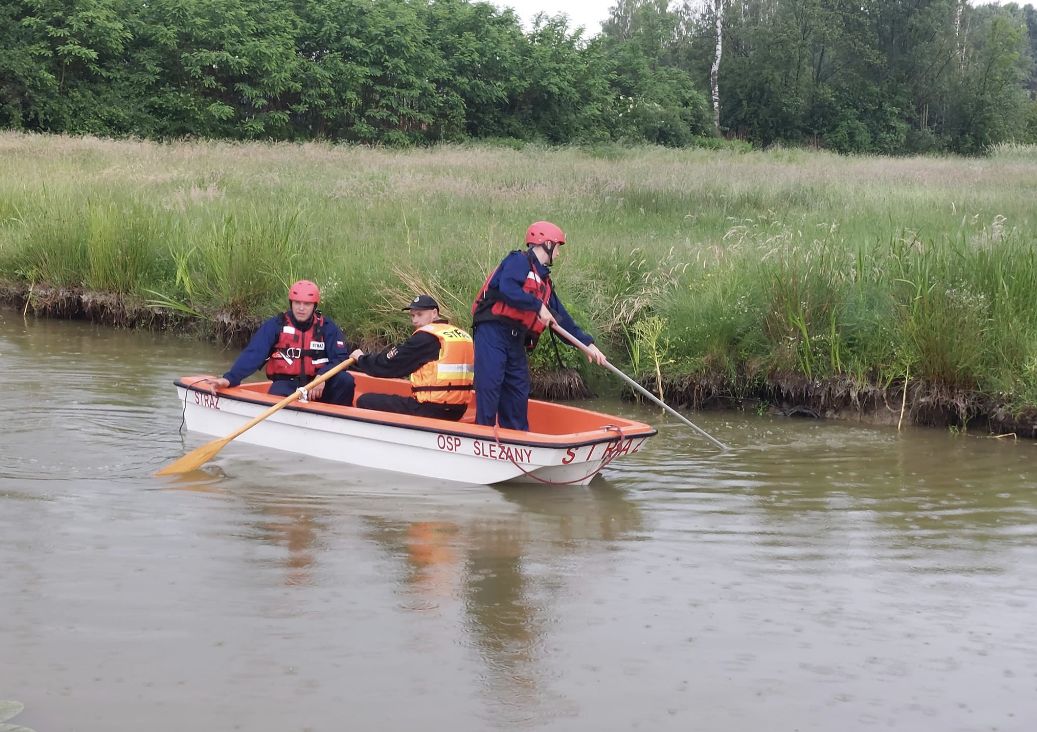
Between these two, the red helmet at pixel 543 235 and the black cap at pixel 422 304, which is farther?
the black cap at pixel 422 304

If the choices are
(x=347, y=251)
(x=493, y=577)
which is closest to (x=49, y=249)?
(x=347, y=251)

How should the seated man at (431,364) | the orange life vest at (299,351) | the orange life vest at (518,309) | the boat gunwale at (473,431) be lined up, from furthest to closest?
1. the orange life vest at (299,351)
2. the seated man at (431,364)
3. the orange life vest at (518,309)
4. the boat gunwale at (473,431)

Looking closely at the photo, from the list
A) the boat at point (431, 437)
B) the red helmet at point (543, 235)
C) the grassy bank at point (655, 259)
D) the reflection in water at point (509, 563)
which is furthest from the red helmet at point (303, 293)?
the grassy bank at point (655, 259)

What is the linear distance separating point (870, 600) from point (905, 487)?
246 centimetres

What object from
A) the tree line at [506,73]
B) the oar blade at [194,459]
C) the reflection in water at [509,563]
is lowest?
the reflection in water at [509,563]

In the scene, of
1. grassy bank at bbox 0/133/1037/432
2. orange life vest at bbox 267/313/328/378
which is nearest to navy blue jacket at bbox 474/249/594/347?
orange life vest at bbox 267/313/328/378

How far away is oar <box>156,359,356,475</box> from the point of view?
26.0 feet

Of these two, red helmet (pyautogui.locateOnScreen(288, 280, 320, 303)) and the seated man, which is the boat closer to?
the seated man

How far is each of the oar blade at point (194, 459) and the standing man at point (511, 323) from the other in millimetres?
1759

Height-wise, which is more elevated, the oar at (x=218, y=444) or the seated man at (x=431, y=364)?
the seated man at (x=431, y=364)

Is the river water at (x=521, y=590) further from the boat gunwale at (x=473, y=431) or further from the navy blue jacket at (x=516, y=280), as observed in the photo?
the navy blue jacket at (x=516, y=280)

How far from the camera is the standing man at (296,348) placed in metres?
8.52

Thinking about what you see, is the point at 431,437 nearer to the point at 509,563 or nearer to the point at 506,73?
the point at 509,563

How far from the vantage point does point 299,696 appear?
4465mm
